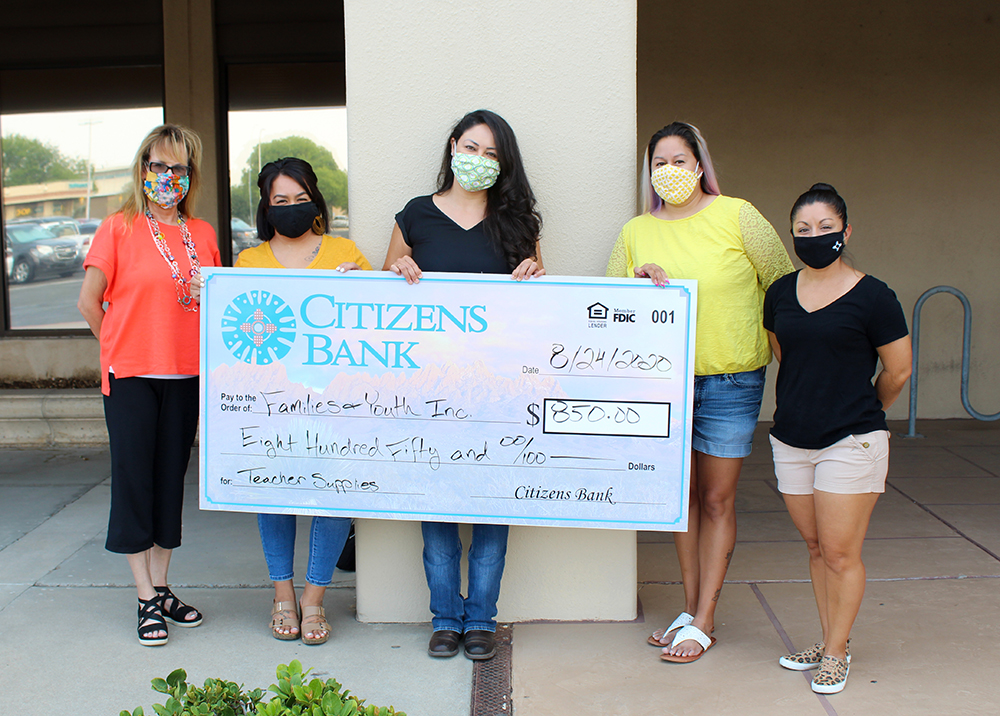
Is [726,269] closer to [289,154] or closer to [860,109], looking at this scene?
[860,109]

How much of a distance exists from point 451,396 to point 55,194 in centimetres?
587

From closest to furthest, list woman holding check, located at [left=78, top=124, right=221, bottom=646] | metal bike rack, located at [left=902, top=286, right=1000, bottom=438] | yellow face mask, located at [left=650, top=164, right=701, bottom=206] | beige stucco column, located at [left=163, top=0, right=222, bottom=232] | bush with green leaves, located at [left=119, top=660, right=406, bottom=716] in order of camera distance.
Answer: bush with green leaves, located at [left=119, top=660, right=406, bottom=716] → yellow face mask, located at [left=650, top=164, right=701, bottom=206] → woman holding check, located at [left=78, top=124, right=221, bottom=646] → metal bike rack, located at [left=902, top=286, right=1000, bottom=438] → beige stucco column, located at [left=163, top=0, right=222, bottom=232]

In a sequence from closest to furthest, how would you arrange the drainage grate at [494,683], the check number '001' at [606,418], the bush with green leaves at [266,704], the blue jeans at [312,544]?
the bush with green leaves at [266,704]
the drainage grate at [494,683]
the check number '001' at [606,418]
the blue jeans at [312,544]

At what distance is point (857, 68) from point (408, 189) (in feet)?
15.7

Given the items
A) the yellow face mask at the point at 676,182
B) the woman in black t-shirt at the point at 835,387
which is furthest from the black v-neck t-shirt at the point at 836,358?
the yellow face mask at the point at 676,182

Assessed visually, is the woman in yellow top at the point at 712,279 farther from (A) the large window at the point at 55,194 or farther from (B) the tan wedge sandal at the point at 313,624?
(A) the large window at the point at 55,194

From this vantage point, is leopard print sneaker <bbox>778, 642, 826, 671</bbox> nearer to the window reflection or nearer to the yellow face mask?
the yellow face mask

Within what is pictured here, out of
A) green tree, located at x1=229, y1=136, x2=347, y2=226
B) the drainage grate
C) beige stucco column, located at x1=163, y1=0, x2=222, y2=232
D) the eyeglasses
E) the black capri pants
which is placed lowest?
the drainage grate

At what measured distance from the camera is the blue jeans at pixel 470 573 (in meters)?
3.19

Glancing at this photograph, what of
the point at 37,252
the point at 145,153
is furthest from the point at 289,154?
the point at 145,153

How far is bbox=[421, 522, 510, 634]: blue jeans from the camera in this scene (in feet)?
10.5

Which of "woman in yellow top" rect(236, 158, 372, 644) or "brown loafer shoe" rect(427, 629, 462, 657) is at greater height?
"woman in yellow top" rect(236, 158, 372, 644)

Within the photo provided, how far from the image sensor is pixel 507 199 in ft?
10.1

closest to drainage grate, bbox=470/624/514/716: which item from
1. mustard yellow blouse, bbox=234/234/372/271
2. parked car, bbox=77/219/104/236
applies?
mustard yellow blouse, bbox=234/234/372/271
